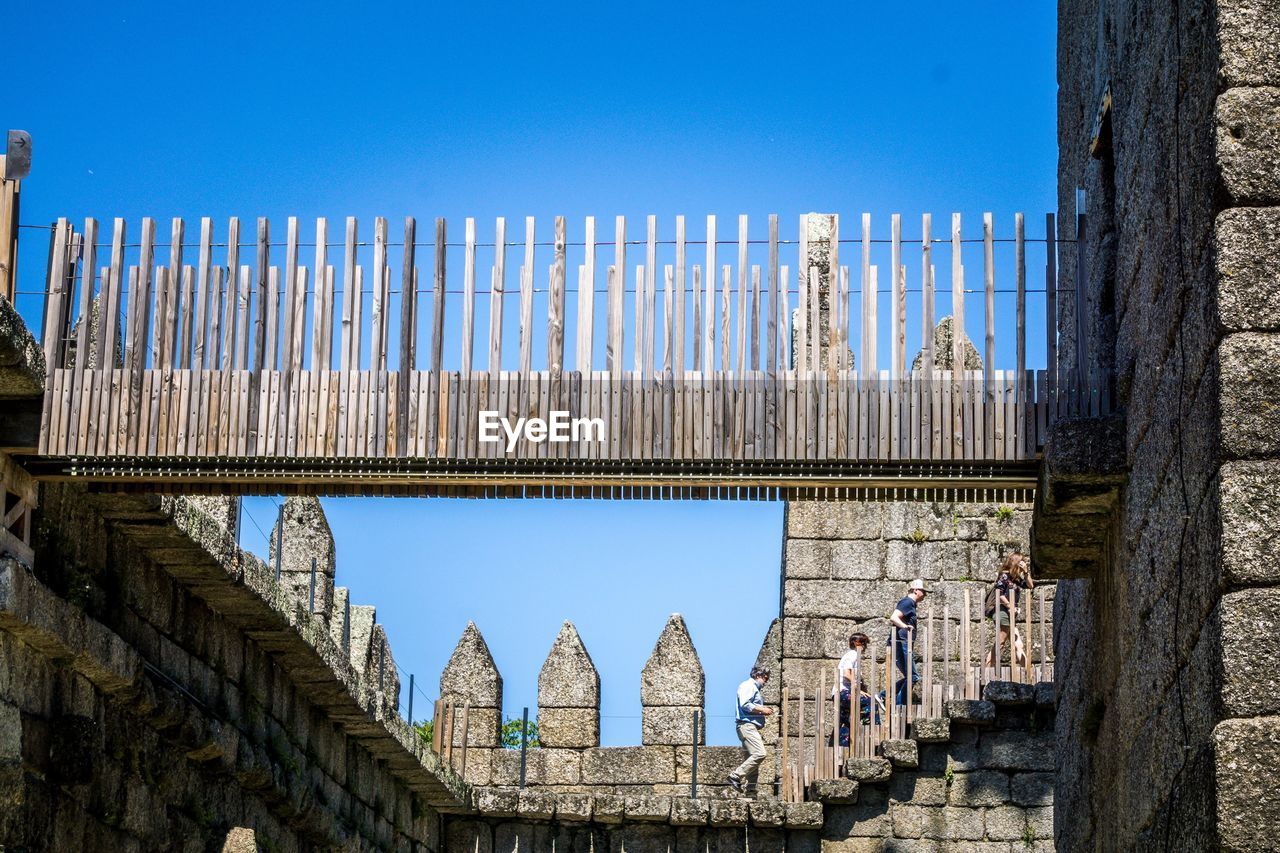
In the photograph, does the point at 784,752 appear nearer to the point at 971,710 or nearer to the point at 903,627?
the point at 903,627

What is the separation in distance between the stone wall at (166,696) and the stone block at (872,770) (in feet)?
11.0

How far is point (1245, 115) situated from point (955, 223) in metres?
2.84

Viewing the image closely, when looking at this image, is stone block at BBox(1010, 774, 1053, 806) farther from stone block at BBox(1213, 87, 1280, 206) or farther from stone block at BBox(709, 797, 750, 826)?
stone block at BBox(1213, 87, 1280, 206)

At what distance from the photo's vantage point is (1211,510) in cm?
547

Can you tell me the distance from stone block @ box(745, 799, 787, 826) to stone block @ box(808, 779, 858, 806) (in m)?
0.35

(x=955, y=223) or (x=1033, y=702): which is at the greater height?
(x=955, y=223)

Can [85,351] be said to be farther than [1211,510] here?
Yes

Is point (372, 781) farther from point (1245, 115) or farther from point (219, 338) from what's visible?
point (1245, 115)

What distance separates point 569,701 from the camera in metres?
15.8

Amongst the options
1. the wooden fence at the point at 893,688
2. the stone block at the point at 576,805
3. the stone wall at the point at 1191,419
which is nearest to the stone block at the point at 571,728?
the stone block at the point at 576,805

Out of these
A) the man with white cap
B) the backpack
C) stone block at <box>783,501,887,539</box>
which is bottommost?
the man with white cap

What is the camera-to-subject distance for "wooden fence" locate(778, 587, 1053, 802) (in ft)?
48.0

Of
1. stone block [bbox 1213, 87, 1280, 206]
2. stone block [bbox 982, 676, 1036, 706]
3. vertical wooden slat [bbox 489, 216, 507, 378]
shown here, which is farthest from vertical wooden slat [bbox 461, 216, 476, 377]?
stone block [bbox 982, 676, 1036, 706]

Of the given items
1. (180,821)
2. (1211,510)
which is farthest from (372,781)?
(1211,510)
